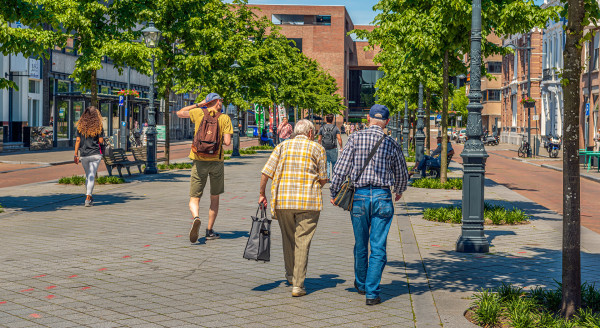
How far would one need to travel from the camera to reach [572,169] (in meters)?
5.59

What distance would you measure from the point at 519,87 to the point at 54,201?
5617cm

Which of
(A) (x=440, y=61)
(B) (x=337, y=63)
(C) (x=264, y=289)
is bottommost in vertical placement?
(C) (x=264, y=289)

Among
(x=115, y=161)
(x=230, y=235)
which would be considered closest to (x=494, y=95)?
(x=115, y=161)

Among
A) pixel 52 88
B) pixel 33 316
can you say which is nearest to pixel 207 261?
Result: pixel 33 316

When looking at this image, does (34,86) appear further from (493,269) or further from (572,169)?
(572,169)

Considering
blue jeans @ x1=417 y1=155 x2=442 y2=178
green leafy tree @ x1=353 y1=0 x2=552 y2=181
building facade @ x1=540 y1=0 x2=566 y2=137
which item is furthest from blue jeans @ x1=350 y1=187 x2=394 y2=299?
building facade @ x1=540 y1=0 x2=566 y2=137

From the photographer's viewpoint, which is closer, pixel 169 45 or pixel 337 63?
pixel 169 45

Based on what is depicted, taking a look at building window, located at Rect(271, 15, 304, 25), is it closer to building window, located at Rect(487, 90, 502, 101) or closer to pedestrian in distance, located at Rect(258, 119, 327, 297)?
building window, located at Rect(487, 90, 502, 101)

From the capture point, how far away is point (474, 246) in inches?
353

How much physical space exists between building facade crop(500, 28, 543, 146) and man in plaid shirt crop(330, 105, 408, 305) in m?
50.0

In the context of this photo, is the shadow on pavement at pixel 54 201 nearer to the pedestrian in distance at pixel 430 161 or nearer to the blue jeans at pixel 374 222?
the blue jeans at pixel 374 222

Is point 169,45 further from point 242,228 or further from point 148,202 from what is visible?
point 242,228

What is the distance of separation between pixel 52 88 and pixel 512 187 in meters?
28.8

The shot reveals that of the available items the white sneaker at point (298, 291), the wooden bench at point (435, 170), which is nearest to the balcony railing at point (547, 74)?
the wooden bench at point (435, 170)
